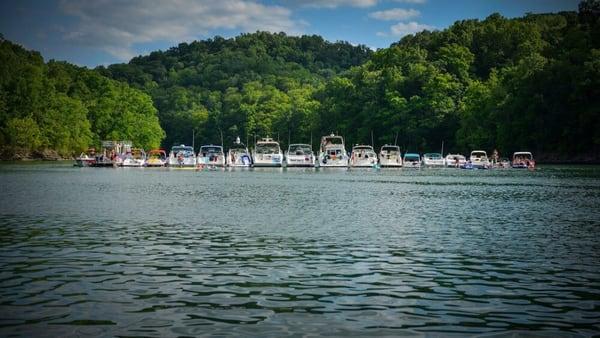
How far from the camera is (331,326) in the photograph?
11602 millimetres

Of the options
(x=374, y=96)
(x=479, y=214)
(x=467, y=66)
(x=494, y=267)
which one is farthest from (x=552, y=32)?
(x=494, y=267)

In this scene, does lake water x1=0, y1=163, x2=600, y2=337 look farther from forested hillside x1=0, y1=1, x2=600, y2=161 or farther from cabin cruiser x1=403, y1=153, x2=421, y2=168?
forested hillside x1=0, y1=1, x2=600, y2=161

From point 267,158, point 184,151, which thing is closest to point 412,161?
point 267,158

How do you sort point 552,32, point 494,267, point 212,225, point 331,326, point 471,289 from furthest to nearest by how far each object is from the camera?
1. point 552,32
2. point 212,225
3. point 494,267
4. point 471,289
5. point 331,326

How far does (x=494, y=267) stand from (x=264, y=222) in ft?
37.5

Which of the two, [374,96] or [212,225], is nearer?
[212,225]

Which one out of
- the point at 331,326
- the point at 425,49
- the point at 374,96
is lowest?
the point at 331,326

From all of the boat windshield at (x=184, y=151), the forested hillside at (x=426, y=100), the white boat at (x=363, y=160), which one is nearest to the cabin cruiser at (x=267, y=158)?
the white boat at (x=363, y=160)

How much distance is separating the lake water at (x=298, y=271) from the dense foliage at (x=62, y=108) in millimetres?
110776

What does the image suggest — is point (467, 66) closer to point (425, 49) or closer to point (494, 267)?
point (425, 49)

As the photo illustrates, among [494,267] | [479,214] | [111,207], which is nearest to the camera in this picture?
[494,267]

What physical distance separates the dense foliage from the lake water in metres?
111

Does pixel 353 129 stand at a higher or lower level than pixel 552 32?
lower

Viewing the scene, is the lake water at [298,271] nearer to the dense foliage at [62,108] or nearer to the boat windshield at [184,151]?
the boat windshield at [184,151]
